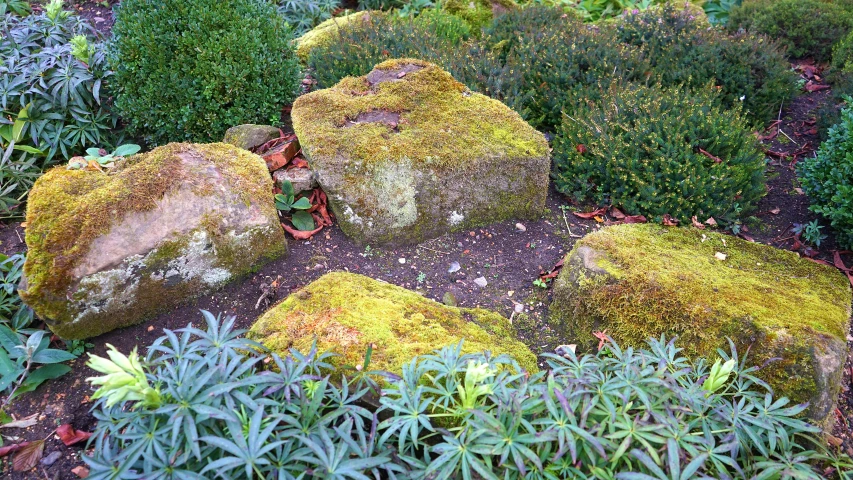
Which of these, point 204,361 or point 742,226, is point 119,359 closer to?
point 204,361

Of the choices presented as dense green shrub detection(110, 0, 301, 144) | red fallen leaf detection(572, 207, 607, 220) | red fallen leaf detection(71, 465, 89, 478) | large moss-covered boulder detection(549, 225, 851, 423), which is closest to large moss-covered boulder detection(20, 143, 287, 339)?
red fallen leaf detection(71, 465, 89, 478)

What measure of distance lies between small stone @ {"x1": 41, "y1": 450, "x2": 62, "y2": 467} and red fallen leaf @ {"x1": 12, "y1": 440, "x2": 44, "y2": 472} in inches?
1.3

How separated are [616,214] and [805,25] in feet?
16.1

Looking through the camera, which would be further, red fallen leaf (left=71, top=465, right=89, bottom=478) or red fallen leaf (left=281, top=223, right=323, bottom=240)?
red fallen leaf (left=281, top=223, right=323, bottom=240)

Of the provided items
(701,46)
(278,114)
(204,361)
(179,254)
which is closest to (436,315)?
(204,361)

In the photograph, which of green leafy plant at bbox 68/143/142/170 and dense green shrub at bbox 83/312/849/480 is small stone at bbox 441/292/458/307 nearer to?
dense green shrub at bbox 83/312/849/480

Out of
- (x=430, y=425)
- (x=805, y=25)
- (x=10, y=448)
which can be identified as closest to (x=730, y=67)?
(x=805, y=25)

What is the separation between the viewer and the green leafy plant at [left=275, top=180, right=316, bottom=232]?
157 inches

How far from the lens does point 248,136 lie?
450 cm

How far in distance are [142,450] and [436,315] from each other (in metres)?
1.61

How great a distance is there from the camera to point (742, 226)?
14.4 ft

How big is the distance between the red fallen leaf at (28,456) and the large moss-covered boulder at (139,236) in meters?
0.62

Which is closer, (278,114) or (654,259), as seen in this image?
(654,259)

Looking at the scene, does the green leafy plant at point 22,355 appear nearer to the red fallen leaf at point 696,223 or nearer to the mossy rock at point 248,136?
the mossy rock at point 248,136
